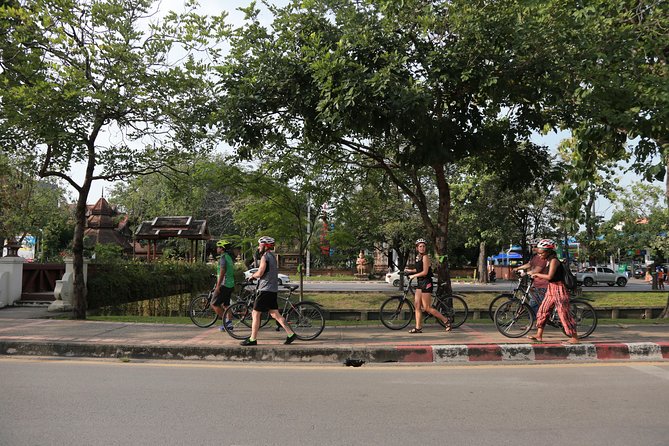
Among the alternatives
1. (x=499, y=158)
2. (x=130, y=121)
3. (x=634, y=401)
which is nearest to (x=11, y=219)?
(x=130, y=121)

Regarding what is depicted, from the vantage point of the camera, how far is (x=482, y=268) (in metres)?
42.4

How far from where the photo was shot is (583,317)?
9.30m

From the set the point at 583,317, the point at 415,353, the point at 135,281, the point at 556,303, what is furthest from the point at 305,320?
the point at 135,281

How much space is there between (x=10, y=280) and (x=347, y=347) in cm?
1171

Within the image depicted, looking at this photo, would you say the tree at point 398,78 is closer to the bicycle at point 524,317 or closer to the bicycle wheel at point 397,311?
the bicycle wheel at point 397,311

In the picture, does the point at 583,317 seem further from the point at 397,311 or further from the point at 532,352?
the point at 397,311

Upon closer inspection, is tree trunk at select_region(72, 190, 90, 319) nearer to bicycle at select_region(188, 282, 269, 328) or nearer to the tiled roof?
bicycle at select_region(188, 282, 269, 328)

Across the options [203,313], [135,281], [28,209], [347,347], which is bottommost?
[347,347]

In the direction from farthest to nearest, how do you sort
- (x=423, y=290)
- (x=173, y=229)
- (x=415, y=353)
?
(x=173, y=229) < (x=423, y=290) < (x=415, y=353)

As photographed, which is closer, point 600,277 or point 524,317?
point 524,317

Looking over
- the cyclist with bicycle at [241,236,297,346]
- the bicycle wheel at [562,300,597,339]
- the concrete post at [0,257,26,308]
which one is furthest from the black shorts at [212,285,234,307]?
the concrete post at [0,257,26,308]

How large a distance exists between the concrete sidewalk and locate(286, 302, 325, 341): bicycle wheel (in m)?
0.21

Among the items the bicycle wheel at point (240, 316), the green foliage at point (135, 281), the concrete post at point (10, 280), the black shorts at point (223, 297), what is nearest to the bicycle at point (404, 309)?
the bicycle wheel at point (240, 316)

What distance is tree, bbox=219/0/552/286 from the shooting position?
381 inches
